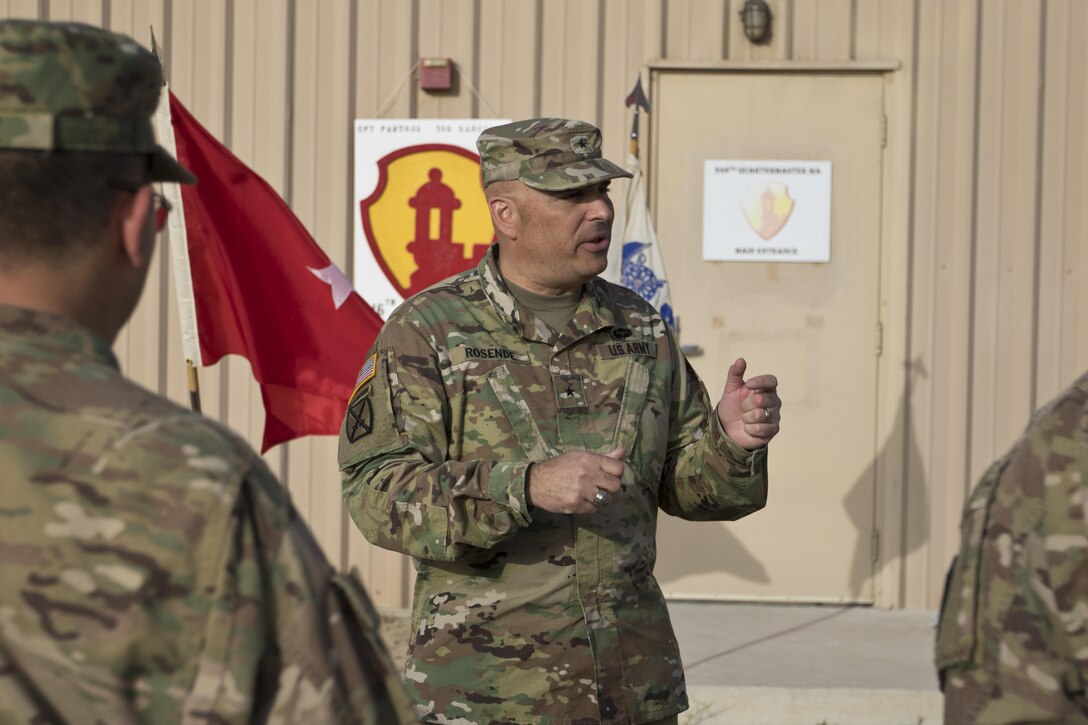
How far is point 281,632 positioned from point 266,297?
3.38 m

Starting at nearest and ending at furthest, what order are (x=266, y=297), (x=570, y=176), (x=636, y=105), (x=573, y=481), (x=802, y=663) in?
1. (x=573, y=481)
2. (x=570, y=176)
3. (x=266, y=297)
4. (x=802, y=663)
5. (x=636, y=105)

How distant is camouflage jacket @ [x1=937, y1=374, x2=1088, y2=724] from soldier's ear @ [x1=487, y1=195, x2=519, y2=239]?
168 centimetres

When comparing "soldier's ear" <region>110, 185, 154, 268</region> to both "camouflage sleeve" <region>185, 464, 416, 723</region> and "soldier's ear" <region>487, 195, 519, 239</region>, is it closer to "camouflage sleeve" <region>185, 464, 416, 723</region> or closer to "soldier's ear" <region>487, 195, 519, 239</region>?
"camouflage sleeve" <region>185, 464, 416, 723</region>

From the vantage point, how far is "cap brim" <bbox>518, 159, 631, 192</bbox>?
10.2 ft

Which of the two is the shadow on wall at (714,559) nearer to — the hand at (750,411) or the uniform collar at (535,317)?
the uniform collar at (535,317)

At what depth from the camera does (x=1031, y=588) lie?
1.63 metres

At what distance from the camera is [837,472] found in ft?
21.6

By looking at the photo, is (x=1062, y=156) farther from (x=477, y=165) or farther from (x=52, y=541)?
(x=52, y=541)

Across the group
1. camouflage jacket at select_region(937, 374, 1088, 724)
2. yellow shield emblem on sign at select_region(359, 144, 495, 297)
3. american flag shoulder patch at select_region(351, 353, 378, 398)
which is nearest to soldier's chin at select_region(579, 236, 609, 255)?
american flag shoulder patch at select_region(351, 353, 378, 398)

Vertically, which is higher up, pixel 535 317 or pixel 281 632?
pixel 535 317

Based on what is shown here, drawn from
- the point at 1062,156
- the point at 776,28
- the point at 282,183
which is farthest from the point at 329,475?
the point at 1062,156

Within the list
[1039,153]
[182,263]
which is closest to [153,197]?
[182,263]

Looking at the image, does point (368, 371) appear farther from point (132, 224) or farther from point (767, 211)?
point (767, 211)

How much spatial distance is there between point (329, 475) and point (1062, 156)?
12.2 ft
